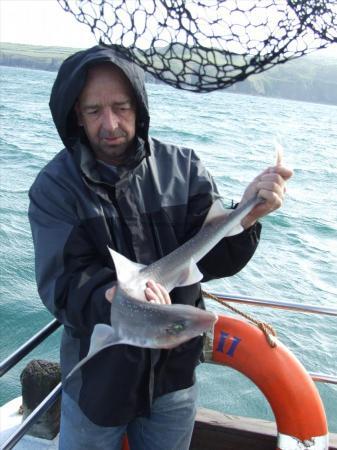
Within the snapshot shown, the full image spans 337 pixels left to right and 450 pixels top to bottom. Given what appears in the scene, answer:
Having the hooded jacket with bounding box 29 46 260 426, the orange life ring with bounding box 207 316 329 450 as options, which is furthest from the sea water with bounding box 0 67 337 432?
the hooded jacket with bounding box 29 46 260 426

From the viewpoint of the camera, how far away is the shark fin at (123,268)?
168 cm

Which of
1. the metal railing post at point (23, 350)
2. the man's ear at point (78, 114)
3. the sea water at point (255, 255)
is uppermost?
the man's ear at point (78, 114)

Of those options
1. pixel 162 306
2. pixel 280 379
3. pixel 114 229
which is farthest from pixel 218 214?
pixel 280 379

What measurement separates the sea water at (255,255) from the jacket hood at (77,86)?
17.4 ft

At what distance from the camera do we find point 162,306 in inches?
59.6

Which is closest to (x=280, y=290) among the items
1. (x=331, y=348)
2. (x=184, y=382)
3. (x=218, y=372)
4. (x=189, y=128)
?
(x=331, y=348)

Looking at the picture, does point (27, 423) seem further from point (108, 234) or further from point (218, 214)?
point (218, 214)

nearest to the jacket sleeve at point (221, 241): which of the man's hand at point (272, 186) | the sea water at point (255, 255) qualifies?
the man's hand at point (272, 186)

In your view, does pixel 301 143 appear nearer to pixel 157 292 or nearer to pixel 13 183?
pixel 13 183

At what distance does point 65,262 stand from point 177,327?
0.74 meters

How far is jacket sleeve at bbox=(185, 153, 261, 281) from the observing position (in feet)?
7.55

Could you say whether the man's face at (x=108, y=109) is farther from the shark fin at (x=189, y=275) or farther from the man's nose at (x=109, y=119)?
the shark fin at (x=189, y=275)

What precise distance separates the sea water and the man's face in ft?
17.6

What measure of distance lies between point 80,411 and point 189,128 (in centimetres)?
2559
